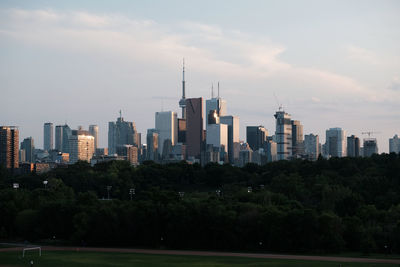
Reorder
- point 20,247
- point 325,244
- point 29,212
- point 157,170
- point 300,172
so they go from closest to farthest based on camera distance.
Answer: point 325,244 < point 20,247 < point 29,212 < point 300,172 < point 157,170

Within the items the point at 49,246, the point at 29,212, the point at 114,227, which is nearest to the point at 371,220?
the point at 114,227

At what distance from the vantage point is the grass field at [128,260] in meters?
59.7

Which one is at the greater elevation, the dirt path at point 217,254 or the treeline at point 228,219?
the treeline at point 228,219

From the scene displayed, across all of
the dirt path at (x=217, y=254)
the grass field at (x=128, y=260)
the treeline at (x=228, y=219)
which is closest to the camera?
the grass field at (x=128, y=260)

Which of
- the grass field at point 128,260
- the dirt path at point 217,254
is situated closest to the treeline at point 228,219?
the dirt path at point 217,254

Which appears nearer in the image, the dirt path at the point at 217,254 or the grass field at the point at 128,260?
the grass field at the point at 128,260

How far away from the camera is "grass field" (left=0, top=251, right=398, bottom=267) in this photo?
5972cm

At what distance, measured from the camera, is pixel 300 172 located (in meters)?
140

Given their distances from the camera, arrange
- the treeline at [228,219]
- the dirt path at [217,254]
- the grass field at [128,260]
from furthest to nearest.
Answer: the treeline at [228,219] → the dirt path at [217,254] → the grass field at [128,260]

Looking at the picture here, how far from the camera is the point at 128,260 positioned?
63406 mm

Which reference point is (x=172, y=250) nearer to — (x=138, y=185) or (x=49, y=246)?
(x=49, y=246)

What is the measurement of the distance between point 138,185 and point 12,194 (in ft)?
170

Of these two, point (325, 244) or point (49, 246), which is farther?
point (49, 246)

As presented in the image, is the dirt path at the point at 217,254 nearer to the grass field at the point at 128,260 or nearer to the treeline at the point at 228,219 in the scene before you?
the grass field at the point at 128,260
